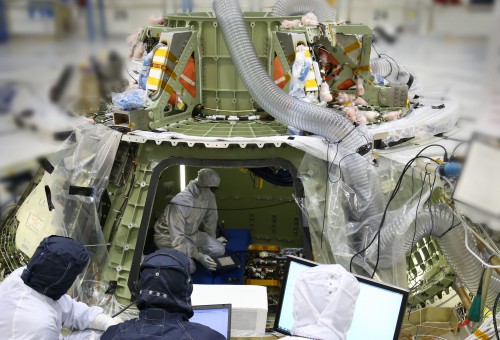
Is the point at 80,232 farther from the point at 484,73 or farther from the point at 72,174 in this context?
the point at 484,73

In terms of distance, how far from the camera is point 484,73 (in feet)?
4.63

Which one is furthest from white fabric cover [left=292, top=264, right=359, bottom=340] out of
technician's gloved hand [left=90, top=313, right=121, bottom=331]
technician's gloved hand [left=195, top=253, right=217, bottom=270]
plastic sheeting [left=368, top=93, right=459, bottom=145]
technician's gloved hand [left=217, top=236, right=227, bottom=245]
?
technician's gloved hand [left=217, top=236, right=227, bottom=245]

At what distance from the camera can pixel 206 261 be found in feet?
17.7

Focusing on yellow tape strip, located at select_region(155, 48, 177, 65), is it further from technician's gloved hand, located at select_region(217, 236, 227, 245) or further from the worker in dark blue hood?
the worker in dark blue hood

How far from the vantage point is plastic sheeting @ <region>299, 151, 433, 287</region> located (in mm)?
4355

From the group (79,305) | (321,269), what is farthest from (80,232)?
(321,269)

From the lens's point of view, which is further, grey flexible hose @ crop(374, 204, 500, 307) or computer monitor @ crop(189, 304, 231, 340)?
grey flexible hose @ crop(374, 204, 500, 307)

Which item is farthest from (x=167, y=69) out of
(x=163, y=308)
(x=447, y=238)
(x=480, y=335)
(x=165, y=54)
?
(x=480, y=335)

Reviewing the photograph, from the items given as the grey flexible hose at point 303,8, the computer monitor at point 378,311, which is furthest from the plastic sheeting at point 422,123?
the computer monitor at point 378,311

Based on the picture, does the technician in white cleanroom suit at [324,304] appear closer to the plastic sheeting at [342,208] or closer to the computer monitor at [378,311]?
the computer monitor at [378,311]

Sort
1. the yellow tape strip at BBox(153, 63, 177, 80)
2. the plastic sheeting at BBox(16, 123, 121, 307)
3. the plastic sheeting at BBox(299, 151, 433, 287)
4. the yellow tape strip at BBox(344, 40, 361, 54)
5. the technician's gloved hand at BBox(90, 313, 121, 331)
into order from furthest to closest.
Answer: the yellow tape strip at BBox(344, 40, 361, 54) < the yellow tape strip at BBox(153, 63, 177, 80) < the plastic sheeting at BBox(16, 123, 121, 307) < the plastic sheeting at BBox(299, 151, 433, 287) < the technician's gloved hand at BBox(90, 313, 121, 331)

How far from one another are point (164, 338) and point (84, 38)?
176cm

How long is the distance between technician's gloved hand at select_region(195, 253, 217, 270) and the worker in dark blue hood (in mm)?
2630

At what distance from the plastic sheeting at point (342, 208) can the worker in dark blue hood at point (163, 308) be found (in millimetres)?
1946
